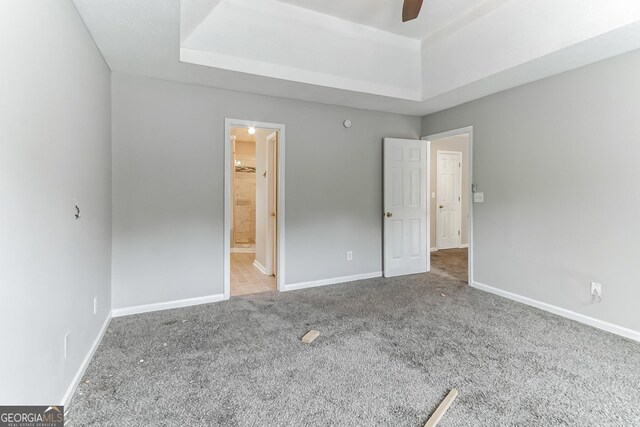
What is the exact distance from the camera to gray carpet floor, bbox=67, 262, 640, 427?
66.3 inches

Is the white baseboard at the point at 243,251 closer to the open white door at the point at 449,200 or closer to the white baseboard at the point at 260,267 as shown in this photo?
the white baseboard at the point at 260,267

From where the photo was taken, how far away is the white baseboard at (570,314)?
2.60 metres

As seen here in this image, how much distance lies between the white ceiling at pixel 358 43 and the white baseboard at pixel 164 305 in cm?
229

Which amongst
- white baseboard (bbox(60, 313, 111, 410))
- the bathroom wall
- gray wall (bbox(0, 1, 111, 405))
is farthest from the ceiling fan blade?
the bathroom wall

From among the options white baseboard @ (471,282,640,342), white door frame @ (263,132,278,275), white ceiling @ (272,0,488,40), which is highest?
white ceiling @ (272,0,488,40)

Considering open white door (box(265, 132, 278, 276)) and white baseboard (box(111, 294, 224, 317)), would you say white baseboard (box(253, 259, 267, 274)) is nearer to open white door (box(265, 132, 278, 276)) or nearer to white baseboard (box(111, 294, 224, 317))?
open white door (box(265, 132, 278, 276))

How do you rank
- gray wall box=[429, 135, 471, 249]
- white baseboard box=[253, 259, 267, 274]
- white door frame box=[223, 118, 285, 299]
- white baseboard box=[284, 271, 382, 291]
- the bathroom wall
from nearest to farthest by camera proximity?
white door frame box=[223, 118, 285, 299], white baseboard box=[284, 271, 382, 291], white baseboard box=[253, 259, 267, 274], gray wall box=[429, 135, 471, 249], the bathroom wall

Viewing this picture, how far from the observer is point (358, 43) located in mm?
3363

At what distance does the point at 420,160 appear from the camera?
464 cm

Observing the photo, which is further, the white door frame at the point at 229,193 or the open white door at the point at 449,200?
the open white door at the point at 449,200

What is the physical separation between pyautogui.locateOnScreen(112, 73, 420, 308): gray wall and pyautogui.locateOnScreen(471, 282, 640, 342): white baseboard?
5.39 feet

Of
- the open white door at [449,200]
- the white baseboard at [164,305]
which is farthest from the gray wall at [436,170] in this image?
the white baseboard at [164,305]

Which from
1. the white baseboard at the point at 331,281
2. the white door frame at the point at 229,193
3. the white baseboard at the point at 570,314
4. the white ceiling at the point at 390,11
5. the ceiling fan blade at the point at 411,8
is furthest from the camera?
the white baseboard at the point at 331,281

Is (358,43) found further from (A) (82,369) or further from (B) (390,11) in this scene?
(A) (82,369)
